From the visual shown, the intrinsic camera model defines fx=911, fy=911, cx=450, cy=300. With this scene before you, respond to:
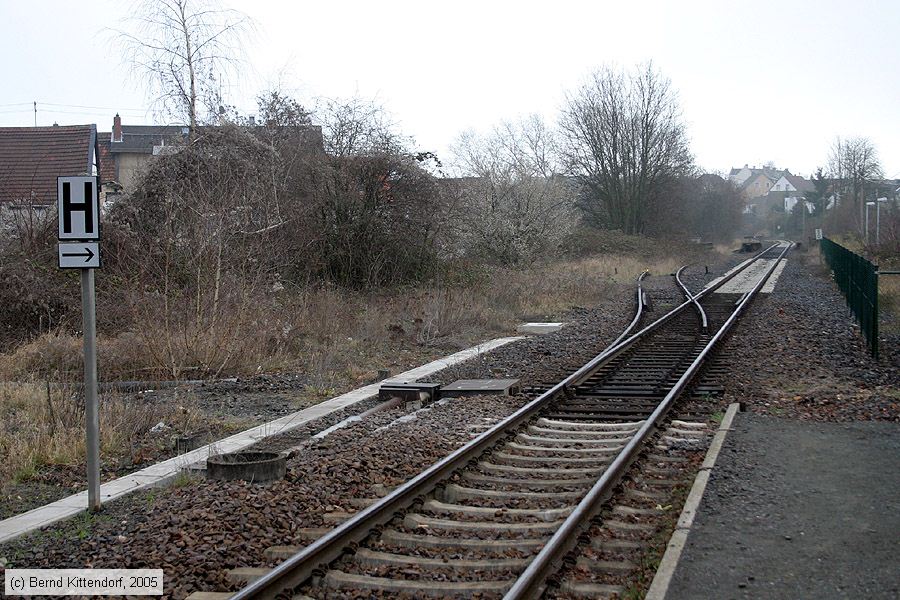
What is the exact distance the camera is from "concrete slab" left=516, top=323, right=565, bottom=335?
2106cm

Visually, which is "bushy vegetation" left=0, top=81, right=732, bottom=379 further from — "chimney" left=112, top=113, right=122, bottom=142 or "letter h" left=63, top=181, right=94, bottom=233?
"chimney" left=112, top=113, right=122, bottom=142

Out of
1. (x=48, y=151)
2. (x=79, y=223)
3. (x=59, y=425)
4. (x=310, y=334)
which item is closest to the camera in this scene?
(x=79, y=223)

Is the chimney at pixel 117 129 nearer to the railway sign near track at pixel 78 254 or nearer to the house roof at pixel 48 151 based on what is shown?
the house roof at pixel 48 151

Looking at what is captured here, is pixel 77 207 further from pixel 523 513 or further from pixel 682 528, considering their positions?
pixel 682 528

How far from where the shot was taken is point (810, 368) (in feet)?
47.1

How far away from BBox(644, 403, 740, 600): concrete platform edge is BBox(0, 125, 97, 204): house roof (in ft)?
95.9

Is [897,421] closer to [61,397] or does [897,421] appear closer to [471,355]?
[471,355]

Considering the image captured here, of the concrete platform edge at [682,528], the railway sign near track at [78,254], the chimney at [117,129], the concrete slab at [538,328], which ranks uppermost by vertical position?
the chimney at [117,129]

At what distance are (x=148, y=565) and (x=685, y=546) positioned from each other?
3.56 metres

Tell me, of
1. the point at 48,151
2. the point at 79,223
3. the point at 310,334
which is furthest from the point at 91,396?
the point at 48,151

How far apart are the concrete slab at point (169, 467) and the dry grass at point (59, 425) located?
94 centimetres

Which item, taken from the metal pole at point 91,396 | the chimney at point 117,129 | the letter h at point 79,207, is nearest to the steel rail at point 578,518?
the metal pole at point 91,396

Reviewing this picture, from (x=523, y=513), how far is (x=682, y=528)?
1191mm

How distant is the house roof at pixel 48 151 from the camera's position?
111ft
